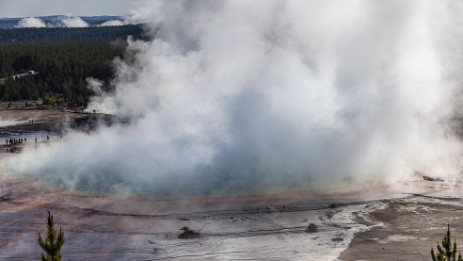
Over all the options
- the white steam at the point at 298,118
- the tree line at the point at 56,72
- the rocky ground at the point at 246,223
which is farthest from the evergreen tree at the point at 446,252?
the tree line at the point at 56,72

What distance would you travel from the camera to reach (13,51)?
213ft

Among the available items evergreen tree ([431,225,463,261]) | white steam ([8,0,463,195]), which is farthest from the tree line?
evergreen tree ([431,225,463,261])

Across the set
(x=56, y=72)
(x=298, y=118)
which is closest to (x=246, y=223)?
(x=298, y=118)

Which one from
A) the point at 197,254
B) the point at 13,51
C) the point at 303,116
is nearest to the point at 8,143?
the point at 303,116

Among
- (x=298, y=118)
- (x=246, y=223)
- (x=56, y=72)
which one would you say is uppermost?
(x=56, y=72)

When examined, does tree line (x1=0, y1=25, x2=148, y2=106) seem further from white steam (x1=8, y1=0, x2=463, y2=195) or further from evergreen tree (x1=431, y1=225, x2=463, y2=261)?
evergreen tree (x1=431, y1=225, x2=463, y2=261)

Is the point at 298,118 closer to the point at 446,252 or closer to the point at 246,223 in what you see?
the point at 246,223

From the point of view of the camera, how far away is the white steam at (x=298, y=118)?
17625 millimetres

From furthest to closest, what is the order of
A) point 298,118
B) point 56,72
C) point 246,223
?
point 56,72 → point 298,118 → point 246,223

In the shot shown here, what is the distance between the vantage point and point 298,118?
1861cm

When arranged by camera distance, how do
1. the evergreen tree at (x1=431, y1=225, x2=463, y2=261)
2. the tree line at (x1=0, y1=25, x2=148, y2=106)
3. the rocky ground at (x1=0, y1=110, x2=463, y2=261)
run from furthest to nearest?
the tree line at (x1=0, y1=25, x2=148, y2=106)
the rocky ground at (x1=0, y1=110, x2=463, y2=261)
the evergreen tree at (x1=431, y1=225, x2=463, y2=261)

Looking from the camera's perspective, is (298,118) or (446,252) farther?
(298,118)

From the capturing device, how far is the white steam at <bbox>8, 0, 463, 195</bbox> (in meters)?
17.6

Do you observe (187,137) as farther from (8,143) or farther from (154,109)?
(8,143)
